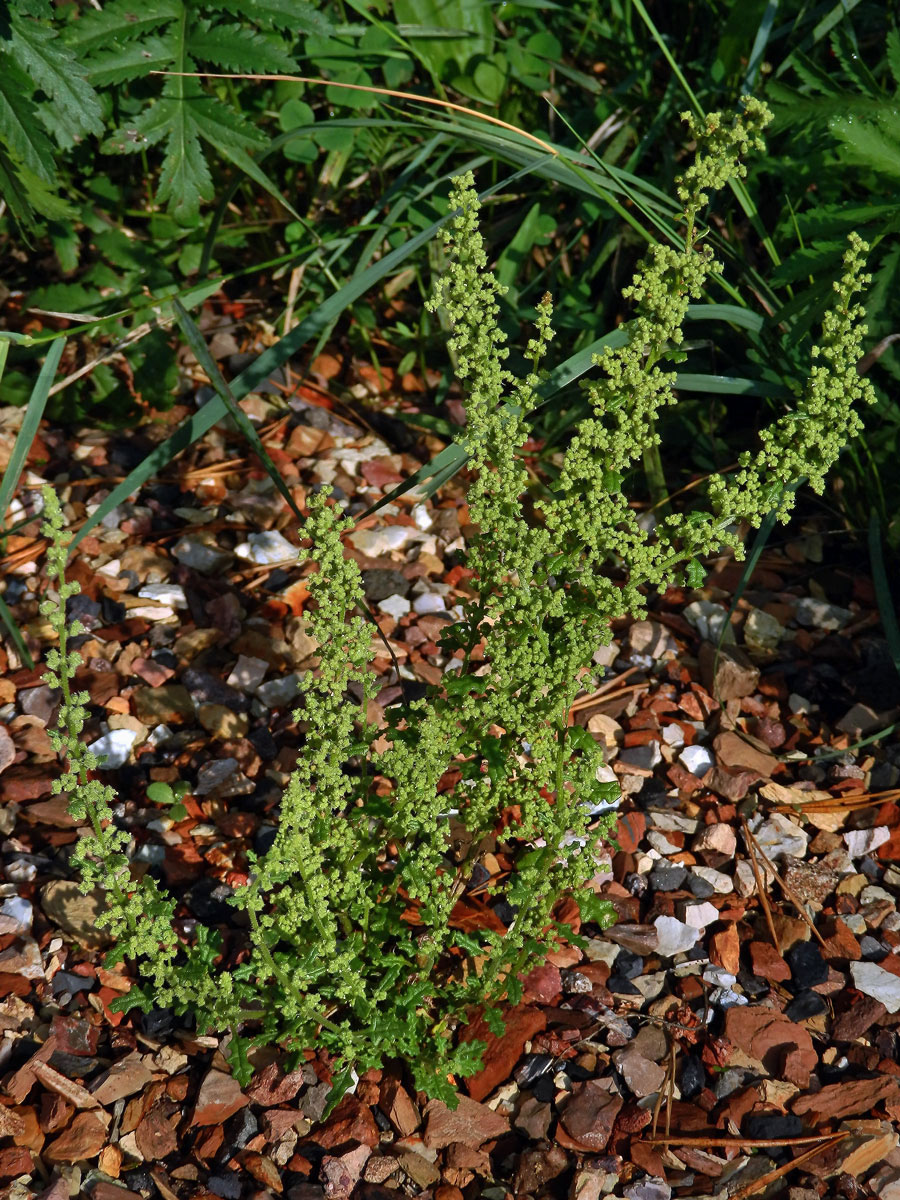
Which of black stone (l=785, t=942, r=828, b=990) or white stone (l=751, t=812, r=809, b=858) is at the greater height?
white stone (l=751, t=812, r=809, b=858)

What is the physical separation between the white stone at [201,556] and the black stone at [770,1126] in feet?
5.48

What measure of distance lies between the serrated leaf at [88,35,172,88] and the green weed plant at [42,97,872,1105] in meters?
1.35

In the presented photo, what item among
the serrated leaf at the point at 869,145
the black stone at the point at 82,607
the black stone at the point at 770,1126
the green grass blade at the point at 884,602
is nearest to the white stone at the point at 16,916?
the black stone at the point at 82,607

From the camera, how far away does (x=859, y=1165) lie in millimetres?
1843

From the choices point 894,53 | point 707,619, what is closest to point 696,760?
point 707,619

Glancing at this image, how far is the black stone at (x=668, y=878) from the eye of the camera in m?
2.26

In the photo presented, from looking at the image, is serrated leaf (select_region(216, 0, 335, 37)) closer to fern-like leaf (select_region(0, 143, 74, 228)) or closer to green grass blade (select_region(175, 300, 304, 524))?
fern-like leaf (select_region(0, 143, 74, 228))

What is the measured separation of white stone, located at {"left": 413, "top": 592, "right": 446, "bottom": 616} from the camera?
2.76m

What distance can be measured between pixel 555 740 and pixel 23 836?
111 cm

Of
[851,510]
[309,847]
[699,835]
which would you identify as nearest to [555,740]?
[309,847]

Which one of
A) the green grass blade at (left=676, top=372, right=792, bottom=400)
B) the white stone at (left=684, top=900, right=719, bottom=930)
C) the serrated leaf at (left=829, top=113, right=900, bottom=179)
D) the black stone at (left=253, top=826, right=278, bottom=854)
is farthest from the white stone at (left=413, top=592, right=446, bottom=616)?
the serrated leaf at (left=829, top=113, right=900, bottom=179)

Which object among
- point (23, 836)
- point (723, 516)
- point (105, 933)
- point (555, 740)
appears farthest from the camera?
Answer: point (23, 836)

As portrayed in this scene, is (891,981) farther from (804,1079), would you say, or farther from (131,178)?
(131,178)

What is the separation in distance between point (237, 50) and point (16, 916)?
1870mm
